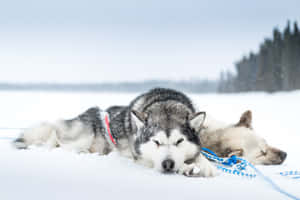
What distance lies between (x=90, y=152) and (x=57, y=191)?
1424 millimetres

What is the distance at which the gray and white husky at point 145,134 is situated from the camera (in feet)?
6.51

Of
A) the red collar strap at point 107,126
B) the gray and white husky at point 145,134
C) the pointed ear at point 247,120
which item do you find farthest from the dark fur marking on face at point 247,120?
the red collar strap at point 107,126

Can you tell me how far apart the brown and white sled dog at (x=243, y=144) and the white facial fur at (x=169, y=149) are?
2.39 feet

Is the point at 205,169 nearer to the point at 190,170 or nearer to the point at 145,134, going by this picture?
the point at 190,170

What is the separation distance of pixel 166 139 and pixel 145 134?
0.20m

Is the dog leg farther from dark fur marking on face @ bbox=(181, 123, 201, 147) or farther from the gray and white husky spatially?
dark fur marking on face @ bbox=(181, 123, 201, 147)

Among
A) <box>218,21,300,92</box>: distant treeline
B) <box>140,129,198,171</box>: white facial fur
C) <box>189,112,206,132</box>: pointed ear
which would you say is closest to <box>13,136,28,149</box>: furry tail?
<box>140,129,198,171</box>: white facial fur

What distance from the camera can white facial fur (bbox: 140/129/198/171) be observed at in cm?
195

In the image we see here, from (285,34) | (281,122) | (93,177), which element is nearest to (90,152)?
(93,177)

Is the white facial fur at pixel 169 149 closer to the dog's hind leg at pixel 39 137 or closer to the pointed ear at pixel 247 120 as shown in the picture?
the pointed ear at pixel 247 120

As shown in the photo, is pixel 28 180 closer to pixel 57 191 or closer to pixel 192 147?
pixel 57 191

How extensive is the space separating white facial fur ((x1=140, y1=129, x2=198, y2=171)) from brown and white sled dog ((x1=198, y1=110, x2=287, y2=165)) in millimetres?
727

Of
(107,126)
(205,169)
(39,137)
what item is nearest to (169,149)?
(205,169)

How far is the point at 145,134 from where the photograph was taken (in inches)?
82.6
